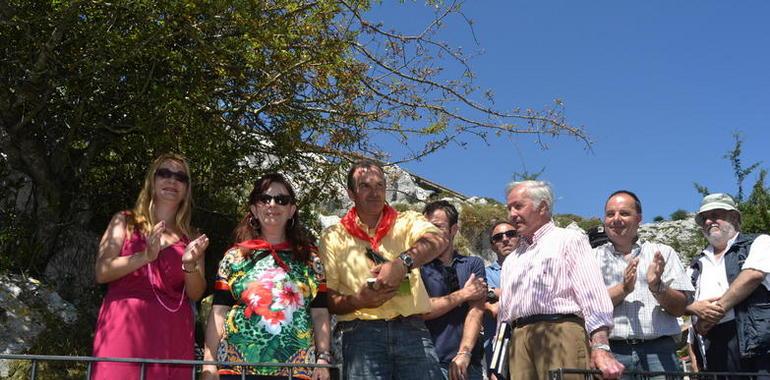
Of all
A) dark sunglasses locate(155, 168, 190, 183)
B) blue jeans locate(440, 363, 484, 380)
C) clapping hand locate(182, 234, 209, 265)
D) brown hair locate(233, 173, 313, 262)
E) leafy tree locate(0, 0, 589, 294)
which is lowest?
blue jeans locate(440, 363, 484, 380)

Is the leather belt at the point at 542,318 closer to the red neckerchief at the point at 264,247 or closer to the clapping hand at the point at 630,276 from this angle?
the clapping hand at the point at 630,276

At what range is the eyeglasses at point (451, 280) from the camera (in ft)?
→ 15.0

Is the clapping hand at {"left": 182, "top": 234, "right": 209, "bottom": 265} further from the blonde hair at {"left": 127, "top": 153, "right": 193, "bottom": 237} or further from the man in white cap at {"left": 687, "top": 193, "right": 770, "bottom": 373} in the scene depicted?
the man in white cap at {"left": 687, "top": 193, "right": 770, "bottom": 373}

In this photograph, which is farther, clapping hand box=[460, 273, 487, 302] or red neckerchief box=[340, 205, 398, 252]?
clapping hand box=[460, 273, 487, 302]

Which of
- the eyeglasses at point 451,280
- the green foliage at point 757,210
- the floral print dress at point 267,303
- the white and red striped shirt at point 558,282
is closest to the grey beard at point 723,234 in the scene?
the white and red striped shirt at point 558,282

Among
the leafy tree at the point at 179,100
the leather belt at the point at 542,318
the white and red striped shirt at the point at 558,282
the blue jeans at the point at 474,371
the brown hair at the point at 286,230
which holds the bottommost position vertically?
the blue jeans at the point at 474,371

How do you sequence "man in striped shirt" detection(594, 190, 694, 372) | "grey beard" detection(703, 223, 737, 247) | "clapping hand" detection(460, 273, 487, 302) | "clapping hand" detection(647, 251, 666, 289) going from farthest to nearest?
"grey beard" detection(703, 223, 737, 247) < "clapping hand" detection(460, 273, 487, 302) < "man in striped shirt" detection(594, 190, 694, 372) < "clapping hand" detection(647, 251, 666, 289)

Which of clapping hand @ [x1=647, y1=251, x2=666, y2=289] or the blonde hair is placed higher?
the blonde hair

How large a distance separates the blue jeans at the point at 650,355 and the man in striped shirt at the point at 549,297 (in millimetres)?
870

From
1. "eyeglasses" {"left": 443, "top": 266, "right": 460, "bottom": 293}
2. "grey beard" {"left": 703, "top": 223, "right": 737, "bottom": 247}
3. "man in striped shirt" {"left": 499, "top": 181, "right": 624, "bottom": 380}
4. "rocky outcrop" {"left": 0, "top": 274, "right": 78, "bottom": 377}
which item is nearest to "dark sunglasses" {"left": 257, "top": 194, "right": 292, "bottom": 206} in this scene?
"man in striped shirt" {"left": 499, "top": 181, "right": 624, "bottom": 380}

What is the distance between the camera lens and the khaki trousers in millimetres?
3484

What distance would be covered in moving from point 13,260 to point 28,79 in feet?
6.97

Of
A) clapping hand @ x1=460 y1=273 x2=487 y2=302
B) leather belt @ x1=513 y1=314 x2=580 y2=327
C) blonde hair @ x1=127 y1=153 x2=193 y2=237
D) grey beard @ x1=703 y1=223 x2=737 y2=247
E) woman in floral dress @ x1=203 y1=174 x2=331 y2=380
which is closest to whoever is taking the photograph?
woman in floral dress @ x1=203 y1=174 x2=331 y2=380

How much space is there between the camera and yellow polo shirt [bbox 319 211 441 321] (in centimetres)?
366
